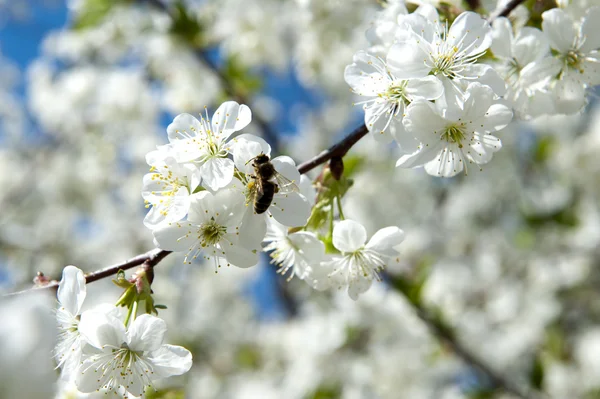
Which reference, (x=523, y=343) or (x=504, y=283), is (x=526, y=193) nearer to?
(x=504, y=283)

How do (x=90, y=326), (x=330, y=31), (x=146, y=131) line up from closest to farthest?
(x=90, y=326), (x=330, y=31), (x=146, y=131)

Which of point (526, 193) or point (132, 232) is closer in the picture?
point (526, 193)

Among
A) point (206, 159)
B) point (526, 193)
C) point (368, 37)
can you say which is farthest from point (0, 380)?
point (526, 193)

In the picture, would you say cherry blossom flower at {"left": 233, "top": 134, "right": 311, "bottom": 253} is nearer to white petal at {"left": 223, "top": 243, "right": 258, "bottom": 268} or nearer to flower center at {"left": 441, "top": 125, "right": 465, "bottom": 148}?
white petal at {"left": 223, "top": 243, "right": 258, "bottom": 268}

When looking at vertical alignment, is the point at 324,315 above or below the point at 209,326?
above

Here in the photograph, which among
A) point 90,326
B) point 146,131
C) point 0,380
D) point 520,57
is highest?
point 0,380

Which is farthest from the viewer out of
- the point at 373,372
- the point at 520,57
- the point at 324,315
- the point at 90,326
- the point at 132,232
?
the point at 132,232

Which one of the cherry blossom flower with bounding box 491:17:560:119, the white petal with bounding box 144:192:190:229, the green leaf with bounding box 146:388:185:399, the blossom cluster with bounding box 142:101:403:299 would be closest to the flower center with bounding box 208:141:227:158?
the blossom cluster with bounding box 142:101:403:299
